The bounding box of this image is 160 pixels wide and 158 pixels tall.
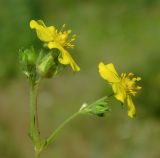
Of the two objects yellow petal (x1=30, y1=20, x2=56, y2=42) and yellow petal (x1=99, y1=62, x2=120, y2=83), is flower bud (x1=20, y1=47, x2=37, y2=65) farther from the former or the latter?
yellow petal (x1=99, y1=62, x2=120, y2=83)

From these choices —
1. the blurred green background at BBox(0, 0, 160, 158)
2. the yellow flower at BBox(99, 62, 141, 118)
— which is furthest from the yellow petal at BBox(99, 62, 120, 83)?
the blurred green background at BBox(0, 0, 160, 158)

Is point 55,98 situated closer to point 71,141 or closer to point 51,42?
point 71,141

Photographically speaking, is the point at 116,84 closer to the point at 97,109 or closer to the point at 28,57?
the point at 97,109

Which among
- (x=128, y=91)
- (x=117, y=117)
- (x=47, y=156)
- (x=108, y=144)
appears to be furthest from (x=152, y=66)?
(x=128, y=91)

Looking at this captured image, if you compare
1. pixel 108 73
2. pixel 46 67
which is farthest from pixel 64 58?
pixel 108 73

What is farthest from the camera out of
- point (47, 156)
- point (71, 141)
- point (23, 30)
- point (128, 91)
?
point (23, 30)

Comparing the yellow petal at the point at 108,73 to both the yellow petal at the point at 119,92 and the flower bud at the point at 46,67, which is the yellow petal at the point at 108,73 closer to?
the yellow petal at the point at 119,92
